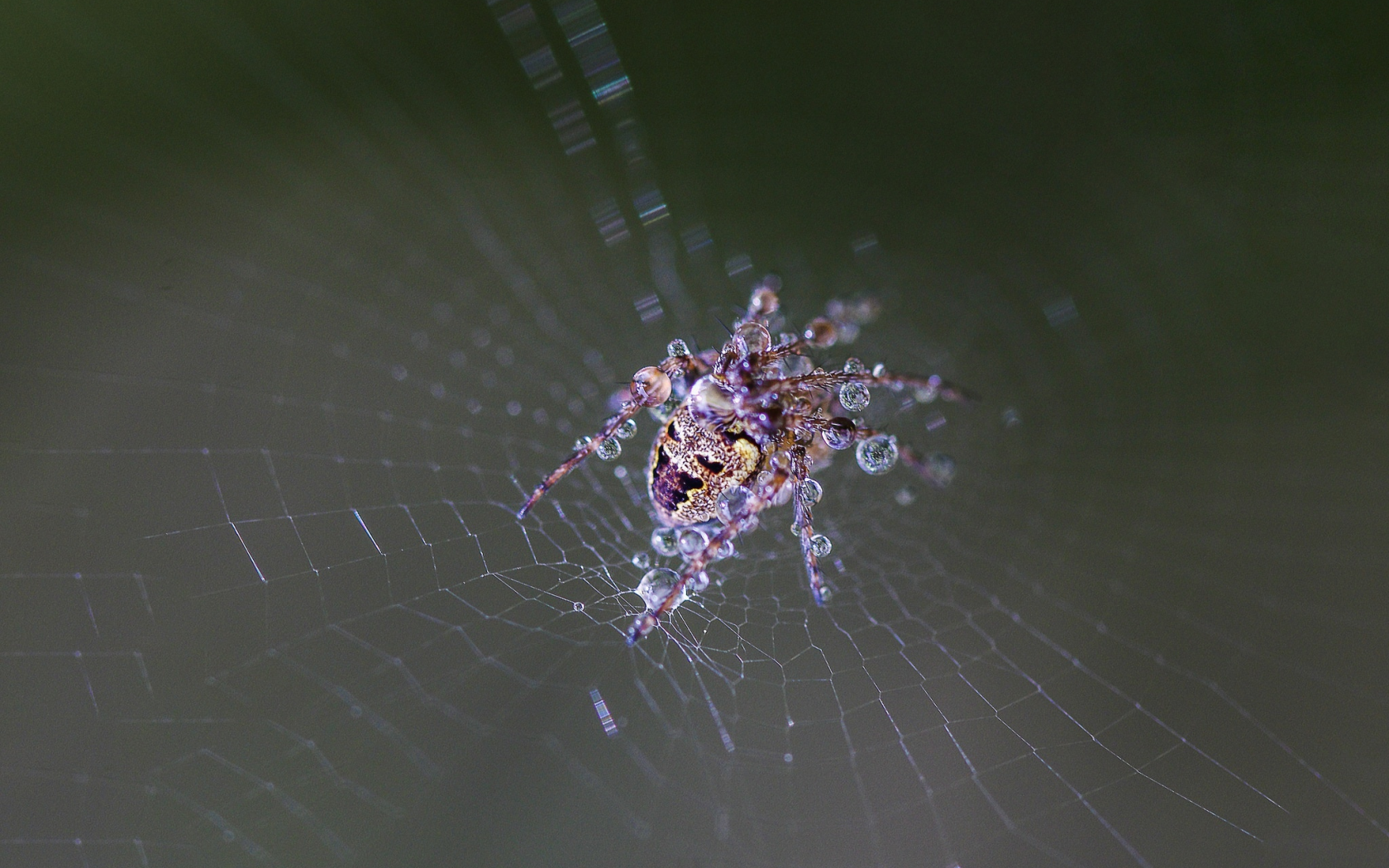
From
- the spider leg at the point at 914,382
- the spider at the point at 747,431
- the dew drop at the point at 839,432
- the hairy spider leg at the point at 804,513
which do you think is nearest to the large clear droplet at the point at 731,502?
the spider at the point at 747,431

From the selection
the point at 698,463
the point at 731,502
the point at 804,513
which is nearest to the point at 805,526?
the point at 804,513

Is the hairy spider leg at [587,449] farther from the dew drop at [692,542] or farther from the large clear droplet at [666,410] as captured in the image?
the dew drop at [692,542]

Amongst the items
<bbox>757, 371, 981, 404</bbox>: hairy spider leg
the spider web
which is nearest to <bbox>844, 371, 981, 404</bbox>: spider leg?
<bbox>757, 371, 981, 404</bbox>: hairy spider leg

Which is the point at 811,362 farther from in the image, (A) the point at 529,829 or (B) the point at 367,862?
(B) the point at 367,862

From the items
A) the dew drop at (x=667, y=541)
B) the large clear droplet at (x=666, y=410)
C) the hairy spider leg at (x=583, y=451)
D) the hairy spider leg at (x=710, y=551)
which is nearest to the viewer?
the hairy spider leg at (x=710, y=551)

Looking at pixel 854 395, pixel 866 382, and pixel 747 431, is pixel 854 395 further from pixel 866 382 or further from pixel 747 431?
pixel 747 431

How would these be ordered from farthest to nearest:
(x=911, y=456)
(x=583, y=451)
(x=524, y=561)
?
(x=524, y=561), (x=911, y=456), (x=583, y=451)

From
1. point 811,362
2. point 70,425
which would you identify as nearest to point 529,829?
point 811,362
